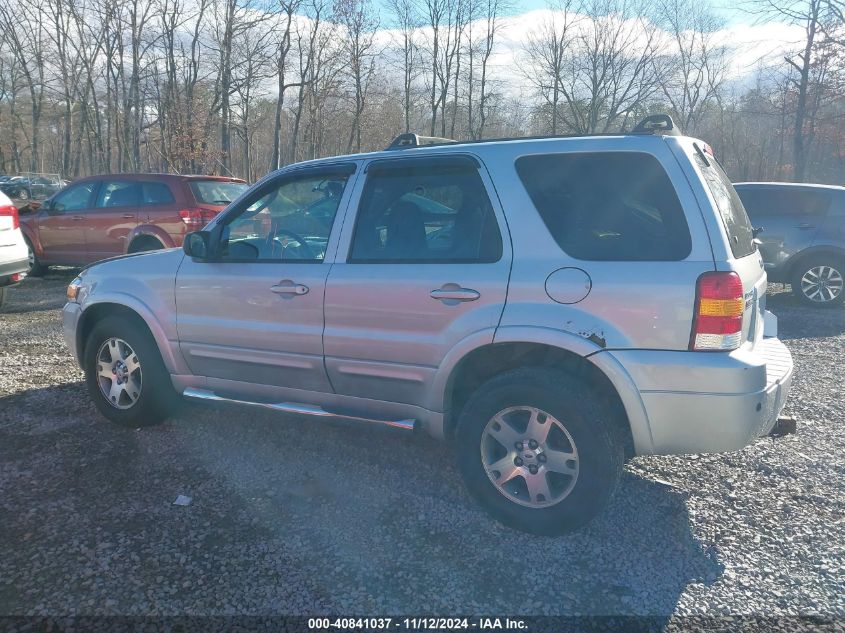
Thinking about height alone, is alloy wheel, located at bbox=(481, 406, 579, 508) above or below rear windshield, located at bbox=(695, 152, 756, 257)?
below

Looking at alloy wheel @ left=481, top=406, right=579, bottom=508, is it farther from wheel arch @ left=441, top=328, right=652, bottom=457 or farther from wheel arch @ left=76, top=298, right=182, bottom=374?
wheel arch @ left=76, top=298, right=182, bottom=374

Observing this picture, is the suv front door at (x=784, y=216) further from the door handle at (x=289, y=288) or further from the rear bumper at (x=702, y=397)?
the door handle at (x=289, y=288)

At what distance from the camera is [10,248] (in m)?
7.58

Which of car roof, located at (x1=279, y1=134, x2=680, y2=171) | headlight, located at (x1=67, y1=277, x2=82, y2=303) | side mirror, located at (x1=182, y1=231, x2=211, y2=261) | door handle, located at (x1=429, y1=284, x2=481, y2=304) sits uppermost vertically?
car roof, located at (x1=279, y1=134, x2=680, y2=171)

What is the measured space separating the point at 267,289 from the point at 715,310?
8.05 feet

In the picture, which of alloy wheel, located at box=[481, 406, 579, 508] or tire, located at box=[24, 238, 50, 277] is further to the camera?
tire, located at box=[24, 238, 50, 277]

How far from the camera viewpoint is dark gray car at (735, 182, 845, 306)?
888cm

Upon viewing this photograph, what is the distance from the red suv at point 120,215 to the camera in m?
9.22

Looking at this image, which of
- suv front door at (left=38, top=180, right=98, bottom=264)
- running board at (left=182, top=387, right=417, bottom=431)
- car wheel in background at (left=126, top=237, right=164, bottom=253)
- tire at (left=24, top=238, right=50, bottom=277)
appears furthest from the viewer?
tire at (left=24, top=238, right=50, bottom=277)

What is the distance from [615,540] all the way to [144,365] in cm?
318

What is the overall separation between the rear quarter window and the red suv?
704 centimetres

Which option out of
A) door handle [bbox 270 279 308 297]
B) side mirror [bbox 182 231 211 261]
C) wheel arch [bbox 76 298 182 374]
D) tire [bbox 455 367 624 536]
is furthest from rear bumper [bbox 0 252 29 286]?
tire [bbox 455 367 624 536]

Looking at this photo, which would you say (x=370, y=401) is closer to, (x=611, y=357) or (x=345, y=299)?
(x=345, y=299)

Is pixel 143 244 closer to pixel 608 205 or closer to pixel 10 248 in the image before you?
pixel 10 248
